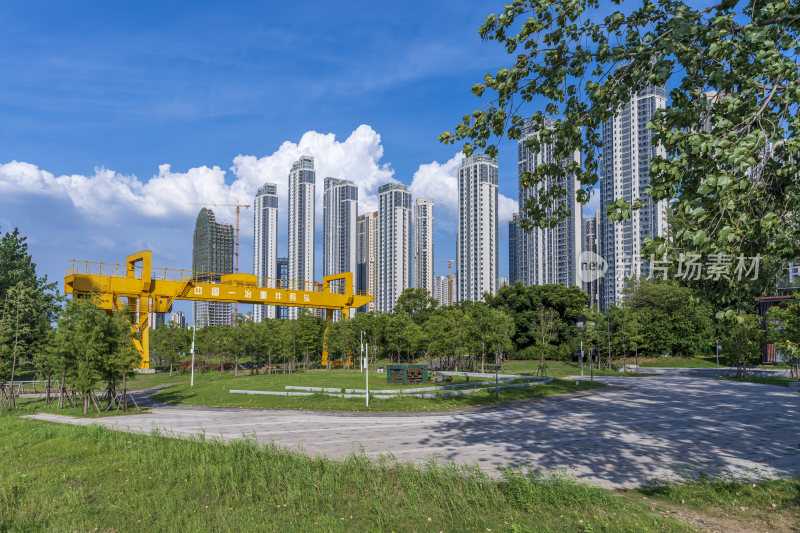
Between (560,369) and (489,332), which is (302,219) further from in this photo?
(489,332)

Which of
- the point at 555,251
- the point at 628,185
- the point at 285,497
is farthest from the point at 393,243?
the point at 285,497

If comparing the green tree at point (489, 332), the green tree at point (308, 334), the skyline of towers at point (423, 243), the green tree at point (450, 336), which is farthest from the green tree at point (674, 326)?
the skyline of towers at point (423, 243)

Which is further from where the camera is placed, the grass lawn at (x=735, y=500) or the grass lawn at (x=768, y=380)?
the grass lawn at (x=768, y=380)

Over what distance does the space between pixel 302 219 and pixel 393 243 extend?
33549 millimetres

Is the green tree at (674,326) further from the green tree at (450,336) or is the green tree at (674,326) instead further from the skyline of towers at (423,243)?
the skyline of towers at (423,243)

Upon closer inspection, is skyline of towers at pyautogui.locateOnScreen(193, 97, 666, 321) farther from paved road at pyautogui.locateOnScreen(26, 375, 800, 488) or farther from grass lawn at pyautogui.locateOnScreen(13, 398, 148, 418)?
grass lawn at pyautogui.locateOnScreen(13, 398, 148, 418)

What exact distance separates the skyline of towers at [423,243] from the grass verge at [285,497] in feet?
565

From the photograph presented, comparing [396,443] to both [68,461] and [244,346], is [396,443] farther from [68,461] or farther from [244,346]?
[244,346]

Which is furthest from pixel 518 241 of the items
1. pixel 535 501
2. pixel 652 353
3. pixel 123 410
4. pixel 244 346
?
pixel 535 501

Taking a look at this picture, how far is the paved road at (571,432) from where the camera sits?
12156mm

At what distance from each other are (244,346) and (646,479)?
59.1 meters

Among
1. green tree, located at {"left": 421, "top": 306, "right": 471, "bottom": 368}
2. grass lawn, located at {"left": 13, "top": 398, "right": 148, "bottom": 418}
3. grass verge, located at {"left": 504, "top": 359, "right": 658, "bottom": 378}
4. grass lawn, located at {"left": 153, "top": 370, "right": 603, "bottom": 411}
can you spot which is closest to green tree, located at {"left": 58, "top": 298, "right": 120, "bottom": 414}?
grass lawn, located at {"left": 13, "top": 398, "right": 148, "bottom": 418}

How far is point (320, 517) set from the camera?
8.30 meters

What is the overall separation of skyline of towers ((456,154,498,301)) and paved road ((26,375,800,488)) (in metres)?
116
